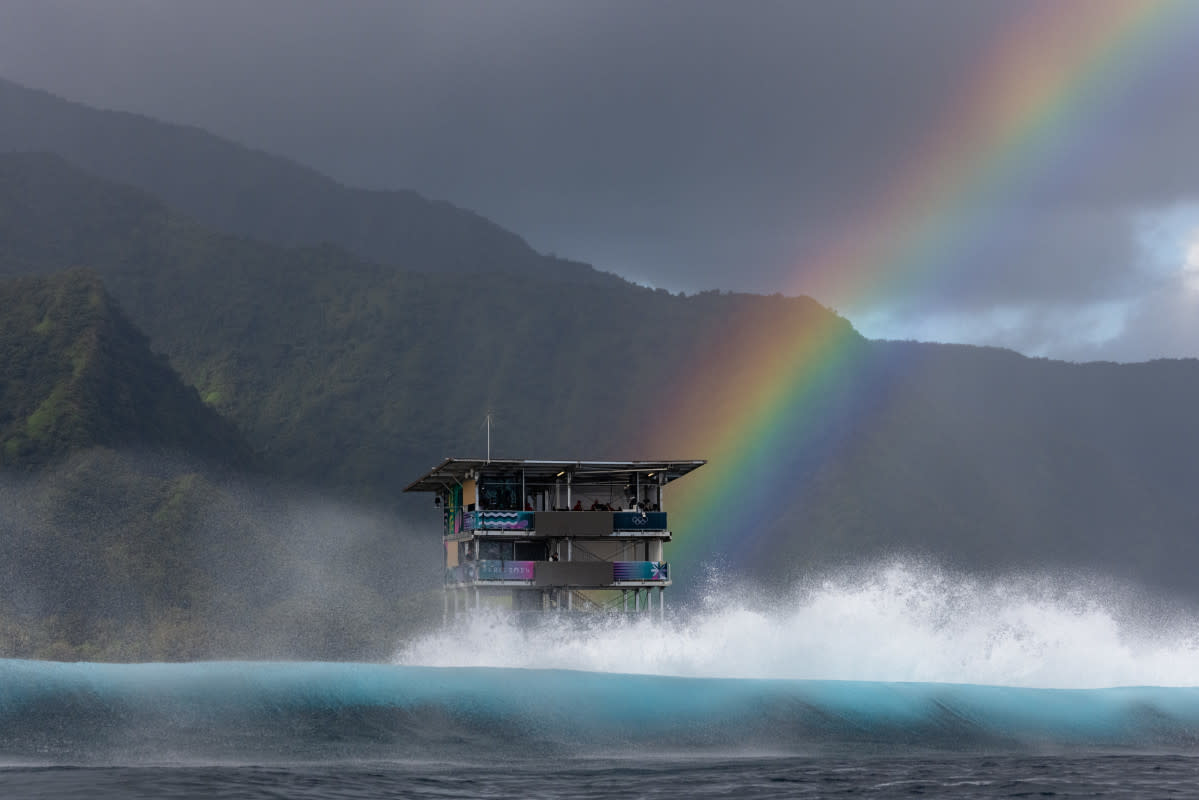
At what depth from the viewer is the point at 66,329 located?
168m

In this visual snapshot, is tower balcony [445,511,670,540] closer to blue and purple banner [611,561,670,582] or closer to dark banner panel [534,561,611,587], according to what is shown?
blue and purple banner [611,561,670,582]

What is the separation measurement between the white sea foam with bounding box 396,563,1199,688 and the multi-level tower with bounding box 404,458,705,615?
8.15 feet

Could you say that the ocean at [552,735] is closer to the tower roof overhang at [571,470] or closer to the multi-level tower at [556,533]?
the tower roof overhang at [571,470]

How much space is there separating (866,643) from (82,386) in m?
116

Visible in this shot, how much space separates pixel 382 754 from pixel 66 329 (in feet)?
484

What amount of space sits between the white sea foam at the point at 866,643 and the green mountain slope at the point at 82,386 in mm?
85578

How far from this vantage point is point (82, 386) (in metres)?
159

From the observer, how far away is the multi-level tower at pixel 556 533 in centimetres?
8019

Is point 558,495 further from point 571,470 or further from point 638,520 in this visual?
point 638,520

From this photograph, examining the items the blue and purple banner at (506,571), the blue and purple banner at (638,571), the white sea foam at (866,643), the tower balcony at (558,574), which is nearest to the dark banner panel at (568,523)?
the tower balcony at (558,574)

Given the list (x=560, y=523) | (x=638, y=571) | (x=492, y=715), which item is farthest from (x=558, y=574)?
(x=492, y=715)

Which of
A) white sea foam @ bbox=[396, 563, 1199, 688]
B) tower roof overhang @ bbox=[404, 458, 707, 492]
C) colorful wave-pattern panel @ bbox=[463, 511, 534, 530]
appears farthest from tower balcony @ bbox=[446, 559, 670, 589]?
tower roof overhang @ bbox=[404, 458, 707, 492]

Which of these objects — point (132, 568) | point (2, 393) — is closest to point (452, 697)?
point (132, 568)

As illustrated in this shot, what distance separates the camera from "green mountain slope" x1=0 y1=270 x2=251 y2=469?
6073 inches
